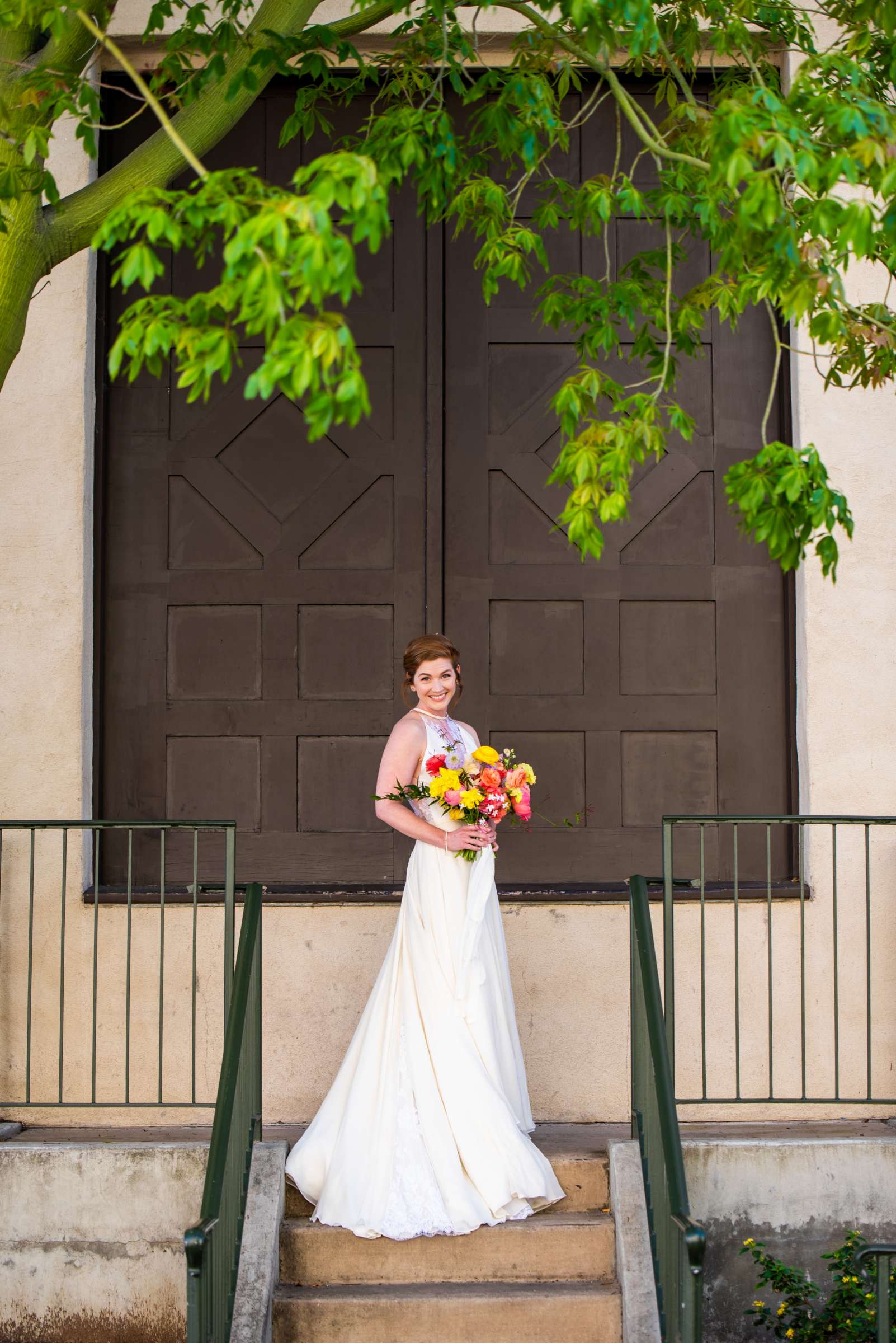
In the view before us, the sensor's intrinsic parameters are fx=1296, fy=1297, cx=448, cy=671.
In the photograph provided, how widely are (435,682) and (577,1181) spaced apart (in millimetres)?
1986

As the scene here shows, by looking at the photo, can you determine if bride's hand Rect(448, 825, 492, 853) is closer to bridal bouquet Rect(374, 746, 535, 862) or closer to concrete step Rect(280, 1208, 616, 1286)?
bridal bouquet Rect(374, 746, 535, 862)

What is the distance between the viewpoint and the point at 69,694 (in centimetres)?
592

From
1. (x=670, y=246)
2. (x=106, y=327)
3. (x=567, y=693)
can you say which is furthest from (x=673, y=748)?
(x=106, y=327)

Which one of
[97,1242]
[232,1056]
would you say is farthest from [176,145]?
[97,1242]

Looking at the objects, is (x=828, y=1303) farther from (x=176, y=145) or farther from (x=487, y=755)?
(x=176, y=145)

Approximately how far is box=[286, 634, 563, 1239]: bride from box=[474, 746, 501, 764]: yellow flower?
24 cm

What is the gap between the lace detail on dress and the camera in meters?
4.52

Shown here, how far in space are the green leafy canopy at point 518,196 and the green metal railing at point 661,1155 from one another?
160cm

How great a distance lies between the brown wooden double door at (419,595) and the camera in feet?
20.1

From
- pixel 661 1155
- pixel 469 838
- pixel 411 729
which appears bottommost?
pixel 661 1155

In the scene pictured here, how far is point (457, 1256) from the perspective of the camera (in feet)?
15.1

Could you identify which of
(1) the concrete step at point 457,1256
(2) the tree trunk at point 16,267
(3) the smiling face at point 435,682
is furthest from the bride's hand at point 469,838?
(2) the tree trunk at point 16,267

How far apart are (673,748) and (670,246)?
2.74 meters

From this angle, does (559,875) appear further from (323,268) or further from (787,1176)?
(323,268)
